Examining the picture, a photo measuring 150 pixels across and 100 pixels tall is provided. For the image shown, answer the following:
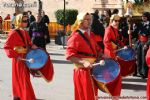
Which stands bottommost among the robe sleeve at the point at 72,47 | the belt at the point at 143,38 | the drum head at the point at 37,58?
the belt at the point at 143,38

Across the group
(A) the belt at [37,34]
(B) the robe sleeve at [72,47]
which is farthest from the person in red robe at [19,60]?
(A) the belt at [37,34]

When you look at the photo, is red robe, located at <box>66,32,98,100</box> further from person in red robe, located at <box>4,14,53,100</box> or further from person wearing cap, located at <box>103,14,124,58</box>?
person wearing cap, located at <box>103,14,124,58</box>

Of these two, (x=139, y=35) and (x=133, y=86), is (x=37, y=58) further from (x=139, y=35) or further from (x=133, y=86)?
(x=139, y=35)

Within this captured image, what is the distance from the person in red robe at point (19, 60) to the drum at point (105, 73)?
2052mm

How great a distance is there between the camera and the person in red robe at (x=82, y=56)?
23.3 feet

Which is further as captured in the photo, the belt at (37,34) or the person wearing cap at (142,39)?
the belt at (37,34)

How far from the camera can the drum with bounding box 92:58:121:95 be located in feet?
23.3

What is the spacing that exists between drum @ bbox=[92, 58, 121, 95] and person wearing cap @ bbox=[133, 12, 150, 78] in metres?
5.36

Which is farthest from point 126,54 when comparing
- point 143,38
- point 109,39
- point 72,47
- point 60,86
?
point 72,47

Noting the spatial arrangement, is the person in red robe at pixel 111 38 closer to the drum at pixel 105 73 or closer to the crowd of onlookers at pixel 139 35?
the crowd of onlookers at pixel 139 35

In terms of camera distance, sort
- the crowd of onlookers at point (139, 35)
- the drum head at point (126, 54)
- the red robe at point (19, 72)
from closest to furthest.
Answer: the red robe at point (19, 72), the drum head at point (126, 54), the crowd of onlookers at point (139, 35)

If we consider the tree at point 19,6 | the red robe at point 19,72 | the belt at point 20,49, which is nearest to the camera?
the red robe at point 19,72

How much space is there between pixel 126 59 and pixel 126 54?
0.15m

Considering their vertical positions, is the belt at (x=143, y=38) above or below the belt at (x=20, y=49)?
below
